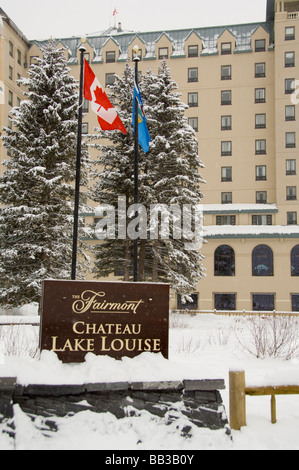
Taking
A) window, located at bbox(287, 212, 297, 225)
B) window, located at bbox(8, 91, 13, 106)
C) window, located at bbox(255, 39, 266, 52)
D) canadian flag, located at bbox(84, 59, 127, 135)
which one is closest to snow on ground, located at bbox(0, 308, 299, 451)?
canadian flag, located at bbox(84, 59, 127, 135)

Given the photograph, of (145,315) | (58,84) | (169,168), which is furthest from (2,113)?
(145,315)

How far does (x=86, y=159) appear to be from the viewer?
2156 centimetres

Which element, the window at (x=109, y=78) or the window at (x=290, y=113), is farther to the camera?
the window at (x=109, y=78)

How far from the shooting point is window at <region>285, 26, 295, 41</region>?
40.2 metres

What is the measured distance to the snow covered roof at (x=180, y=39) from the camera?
43466 mm

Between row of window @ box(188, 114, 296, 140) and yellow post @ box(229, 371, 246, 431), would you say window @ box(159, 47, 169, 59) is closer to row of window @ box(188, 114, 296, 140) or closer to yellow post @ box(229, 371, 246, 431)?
row of window @ box(188, 114, 296, 140)

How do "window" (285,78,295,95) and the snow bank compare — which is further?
"window" (285,78,295,95)

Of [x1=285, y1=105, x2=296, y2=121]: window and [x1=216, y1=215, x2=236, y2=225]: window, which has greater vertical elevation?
[x1=285, y1=105, x2=296, y2=121]: window

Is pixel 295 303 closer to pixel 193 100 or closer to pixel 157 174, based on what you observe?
pixel 157 174

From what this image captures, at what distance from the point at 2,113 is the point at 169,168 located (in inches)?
955

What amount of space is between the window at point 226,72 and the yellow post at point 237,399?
41.4 metres

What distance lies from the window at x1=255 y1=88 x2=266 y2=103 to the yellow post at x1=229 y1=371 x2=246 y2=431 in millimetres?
40019

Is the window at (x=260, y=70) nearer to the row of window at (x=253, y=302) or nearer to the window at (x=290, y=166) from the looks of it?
the window at (x=290, y=166)

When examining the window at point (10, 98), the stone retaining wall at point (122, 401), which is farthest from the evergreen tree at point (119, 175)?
the window at point (10, 98)
